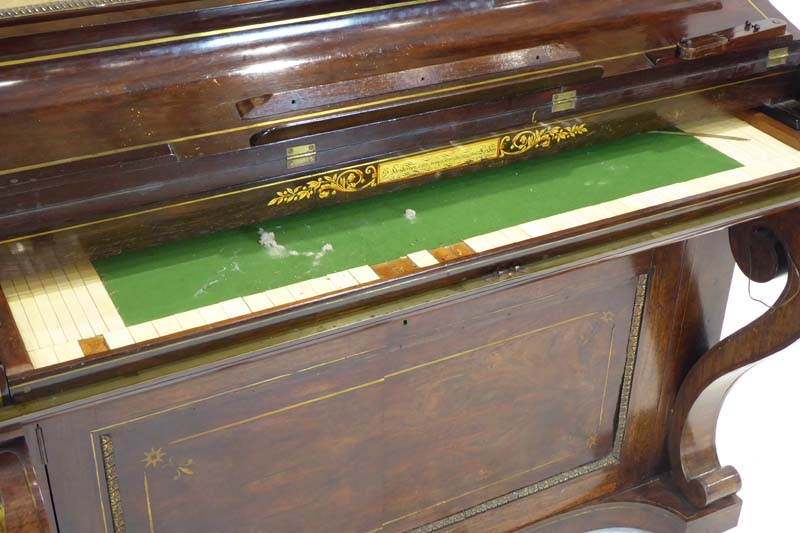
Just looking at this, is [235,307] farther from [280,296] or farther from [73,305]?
[73,305]

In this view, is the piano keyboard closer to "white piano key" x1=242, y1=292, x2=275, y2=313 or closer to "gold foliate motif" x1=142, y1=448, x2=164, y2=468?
"white piano key" x1=242, y1=292, x2=275, y2=313

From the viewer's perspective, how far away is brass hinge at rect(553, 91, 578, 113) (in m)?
2.54

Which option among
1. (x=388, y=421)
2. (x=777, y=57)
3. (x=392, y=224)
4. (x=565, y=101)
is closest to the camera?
(x=392, y=224)

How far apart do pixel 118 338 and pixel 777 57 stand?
5.67 feet

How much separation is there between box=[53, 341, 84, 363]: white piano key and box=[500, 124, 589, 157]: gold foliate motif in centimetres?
104

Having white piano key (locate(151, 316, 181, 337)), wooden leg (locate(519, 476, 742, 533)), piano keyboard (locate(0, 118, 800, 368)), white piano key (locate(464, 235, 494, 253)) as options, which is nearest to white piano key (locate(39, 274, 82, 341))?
piano keyboard (locate(0, 118, 800, 368))

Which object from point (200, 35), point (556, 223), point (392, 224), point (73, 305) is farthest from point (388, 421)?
point (200, 35)

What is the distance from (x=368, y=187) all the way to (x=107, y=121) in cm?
56

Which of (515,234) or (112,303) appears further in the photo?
(515,234)

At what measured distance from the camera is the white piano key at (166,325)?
6.64 ft

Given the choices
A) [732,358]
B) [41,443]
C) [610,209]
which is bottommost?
[732,358]

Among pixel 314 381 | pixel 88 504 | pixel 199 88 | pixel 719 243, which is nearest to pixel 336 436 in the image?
pixel 314 381

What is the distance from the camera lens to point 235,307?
210cm

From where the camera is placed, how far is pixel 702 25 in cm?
275
